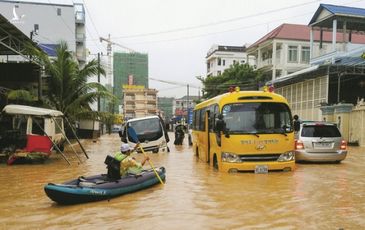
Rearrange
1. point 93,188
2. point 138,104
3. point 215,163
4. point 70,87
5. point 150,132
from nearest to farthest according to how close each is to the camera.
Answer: point 93,188, point 215,163, point 150,132, point 70,87, point 138,104

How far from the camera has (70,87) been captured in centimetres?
2345

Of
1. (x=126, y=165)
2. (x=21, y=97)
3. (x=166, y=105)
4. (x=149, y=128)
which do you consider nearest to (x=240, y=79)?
(x=149, y=128)

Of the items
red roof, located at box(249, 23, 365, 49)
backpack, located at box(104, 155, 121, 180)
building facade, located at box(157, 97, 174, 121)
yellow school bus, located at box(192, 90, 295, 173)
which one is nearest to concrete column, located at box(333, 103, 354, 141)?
yellow school bus, located at box(192, 90, 295, 173)

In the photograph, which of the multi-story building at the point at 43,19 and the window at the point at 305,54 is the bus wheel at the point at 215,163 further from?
the multi-story building at the point at 43,19

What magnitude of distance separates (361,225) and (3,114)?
1390cm

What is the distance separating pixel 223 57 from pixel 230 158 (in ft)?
232

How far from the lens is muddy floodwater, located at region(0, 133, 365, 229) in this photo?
704cm


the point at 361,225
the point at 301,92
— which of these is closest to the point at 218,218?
the point at 361,225

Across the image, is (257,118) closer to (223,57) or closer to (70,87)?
(70,87)

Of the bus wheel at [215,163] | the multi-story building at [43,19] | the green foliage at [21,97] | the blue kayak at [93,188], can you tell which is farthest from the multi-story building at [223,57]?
the blue kayak at [93,188]

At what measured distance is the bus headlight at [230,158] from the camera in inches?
460

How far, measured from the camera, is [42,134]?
17.9m

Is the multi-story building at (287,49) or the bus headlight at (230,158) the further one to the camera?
the multi-story building at (287,49)

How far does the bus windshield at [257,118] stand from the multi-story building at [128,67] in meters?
57.5
